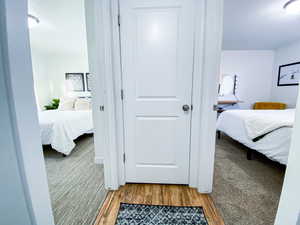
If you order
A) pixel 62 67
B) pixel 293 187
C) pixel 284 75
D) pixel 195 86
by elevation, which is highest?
pixel 62 67

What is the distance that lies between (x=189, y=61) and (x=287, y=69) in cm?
417

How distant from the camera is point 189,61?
4.35 ft

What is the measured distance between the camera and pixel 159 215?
1.20 m

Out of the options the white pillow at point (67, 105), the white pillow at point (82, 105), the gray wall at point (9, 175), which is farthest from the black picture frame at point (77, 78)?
the gray wall at point (9, 175)

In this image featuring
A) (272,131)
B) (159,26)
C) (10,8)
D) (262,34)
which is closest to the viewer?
(10,8)

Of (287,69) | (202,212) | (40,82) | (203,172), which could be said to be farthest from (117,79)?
(287,69)

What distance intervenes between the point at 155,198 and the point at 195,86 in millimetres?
1189

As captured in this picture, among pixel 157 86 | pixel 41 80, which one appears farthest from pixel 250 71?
pixel 41 80

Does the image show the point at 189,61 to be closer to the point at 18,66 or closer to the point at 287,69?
the point at 18,66

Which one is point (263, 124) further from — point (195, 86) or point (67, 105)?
point (67, 105)

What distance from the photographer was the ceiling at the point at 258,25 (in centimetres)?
204

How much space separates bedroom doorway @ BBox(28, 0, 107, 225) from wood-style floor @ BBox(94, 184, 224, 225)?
0.36 feet

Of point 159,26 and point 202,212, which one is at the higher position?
point 159,26

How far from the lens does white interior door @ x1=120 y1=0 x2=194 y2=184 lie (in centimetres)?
129
